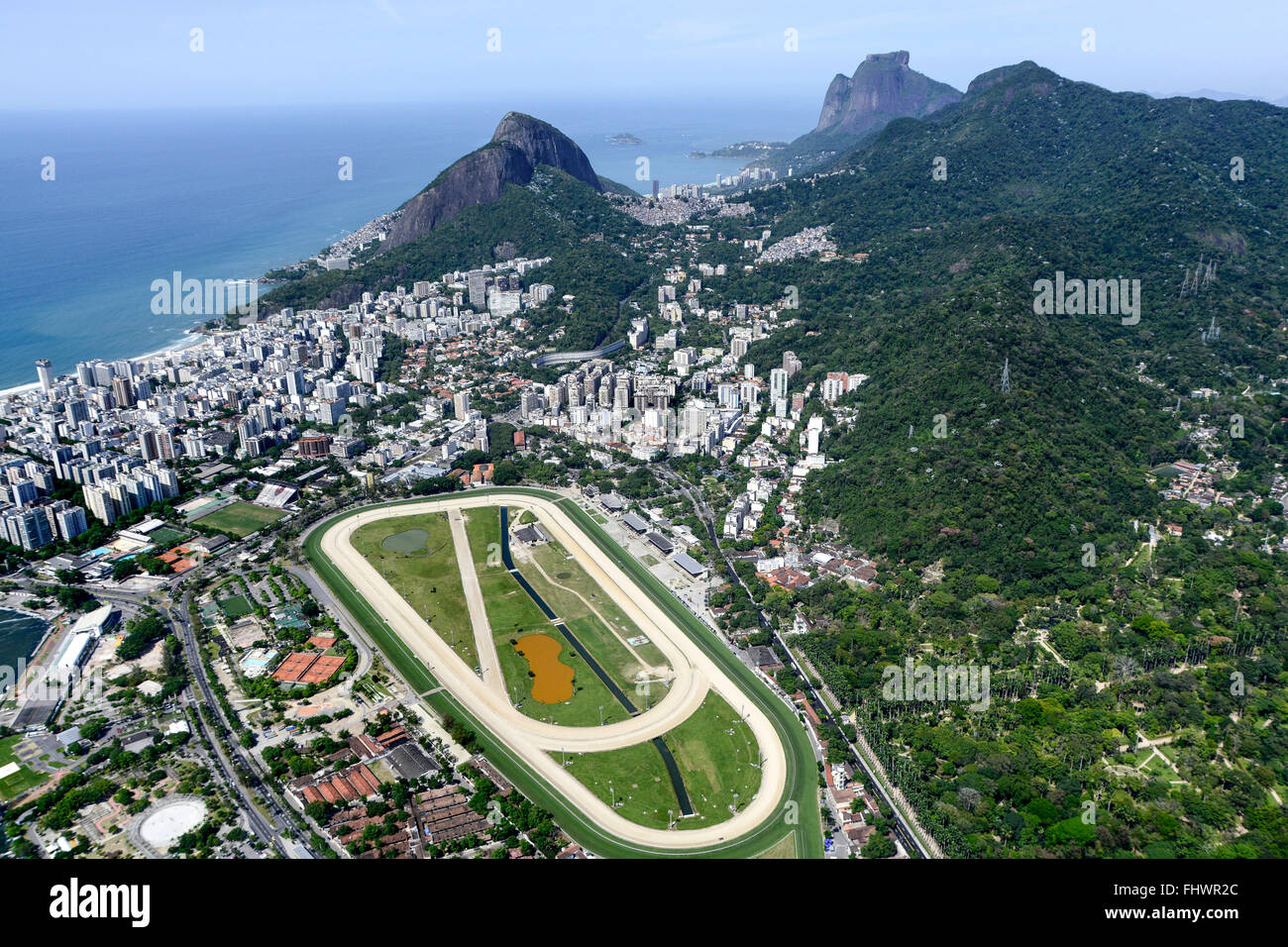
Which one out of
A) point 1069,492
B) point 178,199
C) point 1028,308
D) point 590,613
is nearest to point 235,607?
point 590,613

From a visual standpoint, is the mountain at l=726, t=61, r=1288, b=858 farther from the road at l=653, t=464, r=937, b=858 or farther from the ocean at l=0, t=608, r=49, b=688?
the ocean at l=0, t=608, r=49, b=688

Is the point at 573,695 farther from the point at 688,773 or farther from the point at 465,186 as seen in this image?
the point at 465,186

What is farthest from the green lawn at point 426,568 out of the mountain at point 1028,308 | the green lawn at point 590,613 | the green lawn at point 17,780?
the mountain at point 1028,308

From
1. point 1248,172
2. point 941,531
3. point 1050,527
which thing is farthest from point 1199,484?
point 1248,172

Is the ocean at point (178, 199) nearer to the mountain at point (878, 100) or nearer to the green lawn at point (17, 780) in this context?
the mountain at point (878, 100)

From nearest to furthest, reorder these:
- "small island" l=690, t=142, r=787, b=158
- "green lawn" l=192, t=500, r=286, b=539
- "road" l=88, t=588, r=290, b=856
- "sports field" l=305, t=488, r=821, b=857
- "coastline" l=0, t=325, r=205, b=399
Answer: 1. "road" l=88, t=588, r=290, b=856
2. "sports field" l=305, t=488, r=821, b=857
3. "green lawn" l=192, t=500, r=286, b=539
4. "coastline" l=0, t=325, r=205, b=399
5. "small island" l=690, t=142, r=787, b=158

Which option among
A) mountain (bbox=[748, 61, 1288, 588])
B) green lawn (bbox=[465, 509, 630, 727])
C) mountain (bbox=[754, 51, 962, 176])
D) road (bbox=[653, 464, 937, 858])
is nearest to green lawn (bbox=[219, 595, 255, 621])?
green lawn (bbox=[465, 509, 630, 727])
